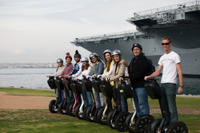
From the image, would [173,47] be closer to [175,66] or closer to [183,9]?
[183,9]

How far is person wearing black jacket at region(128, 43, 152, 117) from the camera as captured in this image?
5.77 meters

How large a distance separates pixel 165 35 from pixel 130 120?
132 ft

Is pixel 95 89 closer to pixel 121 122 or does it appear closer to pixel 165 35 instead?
pixel 121 122

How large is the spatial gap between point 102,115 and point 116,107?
63 centimetres

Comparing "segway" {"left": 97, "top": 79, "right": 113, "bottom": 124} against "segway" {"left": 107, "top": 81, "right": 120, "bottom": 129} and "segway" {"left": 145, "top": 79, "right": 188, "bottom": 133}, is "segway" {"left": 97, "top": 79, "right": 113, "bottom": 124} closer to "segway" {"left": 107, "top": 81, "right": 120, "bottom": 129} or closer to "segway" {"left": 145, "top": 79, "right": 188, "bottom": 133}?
"segway" {"left": 107, "top": 81, "right": 120, "bottom": 129}

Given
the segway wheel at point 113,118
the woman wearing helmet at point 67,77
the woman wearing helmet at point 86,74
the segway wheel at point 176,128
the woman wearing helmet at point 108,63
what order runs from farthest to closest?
the woman wearing helmet at point 67,77, the woman wearing helmet at point 86,74, the woman wearing helmet at point 108,63, the segway wheel at point 113,118, the segway wheel at point 176,128

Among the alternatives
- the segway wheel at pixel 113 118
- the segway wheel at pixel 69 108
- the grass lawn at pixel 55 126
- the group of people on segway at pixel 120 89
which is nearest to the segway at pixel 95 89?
the group of people on segway at pixel 120 89

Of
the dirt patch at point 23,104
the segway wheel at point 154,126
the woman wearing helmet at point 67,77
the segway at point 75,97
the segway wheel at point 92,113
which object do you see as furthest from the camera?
the dirt patch at point 23,104

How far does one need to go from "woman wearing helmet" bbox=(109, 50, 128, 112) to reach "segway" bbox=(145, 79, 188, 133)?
133 cm

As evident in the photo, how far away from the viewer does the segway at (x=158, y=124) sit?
5.07m

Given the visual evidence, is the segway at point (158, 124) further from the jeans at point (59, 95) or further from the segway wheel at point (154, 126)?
the jeans at point (59, 95)

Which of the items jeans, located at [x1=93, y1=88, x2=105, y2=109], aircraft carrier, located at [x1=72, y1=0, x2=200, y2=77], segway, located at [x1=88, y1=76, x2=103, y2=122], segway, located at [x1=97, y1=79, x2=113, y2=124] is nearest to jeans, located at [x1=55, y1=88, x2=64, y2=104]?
segway, located at [x1=88, y1=76, x2=103, y2=122]

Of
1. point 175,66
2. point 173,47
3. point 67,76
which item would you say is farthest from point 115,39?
point 175,66

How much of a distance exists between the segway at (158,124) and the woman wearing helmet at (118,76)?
133 centimetres
